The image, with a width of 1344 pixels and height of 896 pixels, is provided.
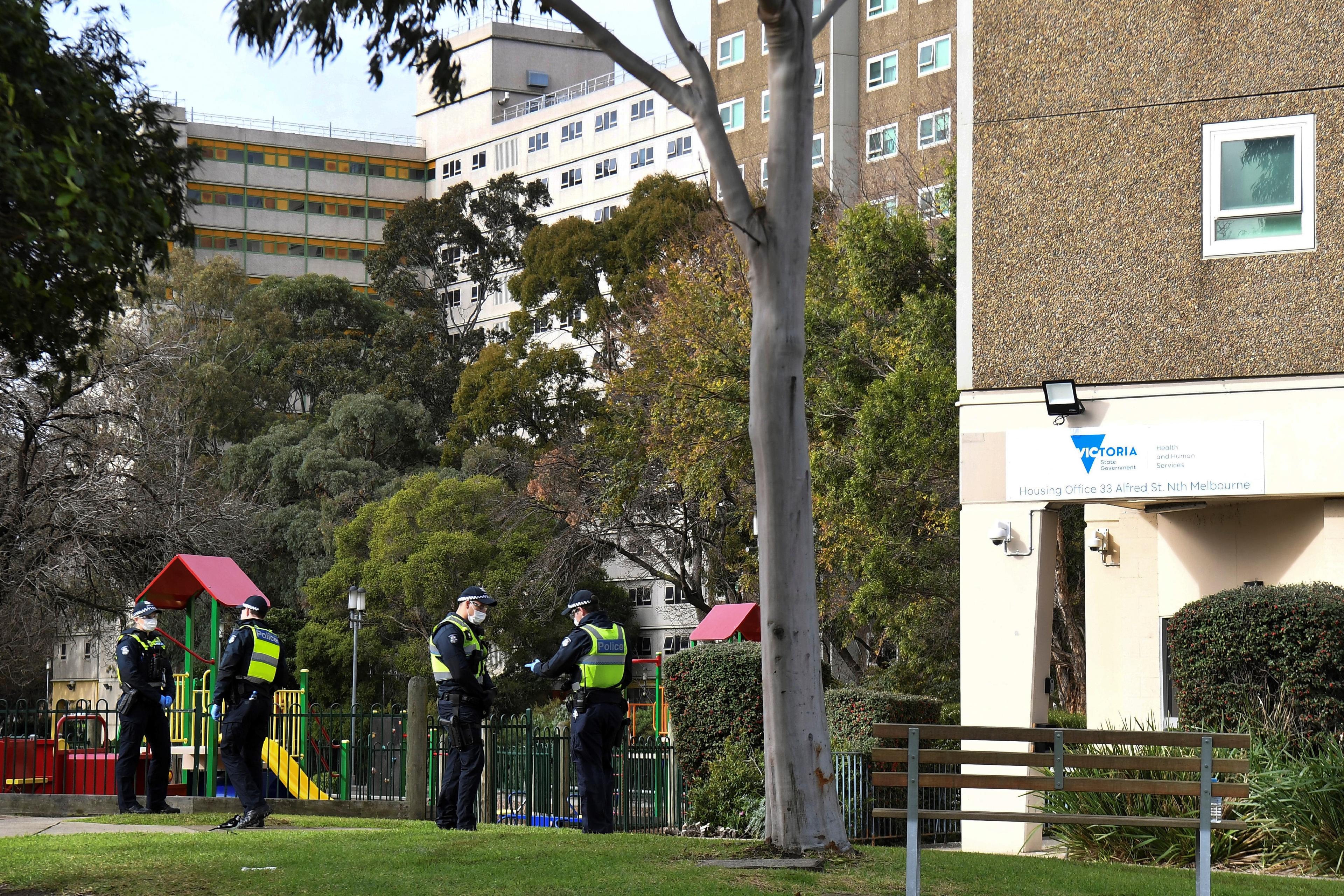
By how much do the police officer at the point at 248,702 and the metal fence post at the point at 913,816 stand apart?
6.67 m

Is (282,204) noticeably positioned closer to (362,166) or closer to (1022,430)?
(362,166)

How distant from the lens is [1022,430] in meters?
16.1

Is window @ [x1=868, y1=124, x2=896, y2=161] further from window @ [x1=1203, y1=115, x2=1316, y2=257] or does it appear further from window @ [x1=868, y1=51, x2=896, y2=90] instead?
window @ [x1=1203, y1=115, x2=1316, y2=257]

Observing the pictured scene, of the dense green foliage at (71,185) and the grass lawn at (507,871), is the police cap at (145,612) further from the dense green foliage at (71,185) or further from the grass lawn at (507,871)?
the dense green foliage at (71,185)

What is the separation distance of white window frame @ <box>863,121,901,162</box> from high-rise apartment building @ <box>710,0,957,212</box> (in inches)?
1.8

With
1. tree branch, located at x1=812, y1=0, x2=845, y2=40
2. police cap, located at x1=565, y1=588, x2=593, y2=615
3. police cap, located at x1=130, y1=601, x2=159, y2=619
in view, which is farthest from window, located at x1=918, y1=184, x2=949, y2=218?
police cap, located at x1=565, y1=588, x2=593, y2=615

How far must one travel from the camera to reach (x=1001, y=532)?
16141 millimetres

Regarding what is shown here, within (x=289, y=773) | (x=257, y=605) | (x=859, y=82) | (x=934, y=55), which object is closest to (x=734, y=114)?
(x=859, y=82)

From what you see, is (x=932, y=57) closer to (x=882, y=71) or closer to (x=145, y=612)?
(x=882, y=71)

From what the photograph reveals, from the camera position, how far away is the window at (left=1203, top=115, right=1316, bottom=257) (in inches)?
606

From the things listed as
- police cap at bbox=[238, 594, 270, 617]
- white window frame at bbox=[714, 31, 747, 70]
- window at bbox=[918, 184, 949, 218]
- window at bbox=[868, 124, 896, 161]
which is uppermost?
white window frame at bbox=[714, 31, 747, 70]

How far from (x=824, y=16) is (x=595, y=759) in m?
6.08

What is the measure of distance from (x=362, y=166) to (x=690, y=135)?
24.5 m

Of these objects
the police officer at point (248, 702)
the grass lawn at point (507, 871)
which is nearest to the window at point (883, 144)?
the police officer at point (248, 702)
